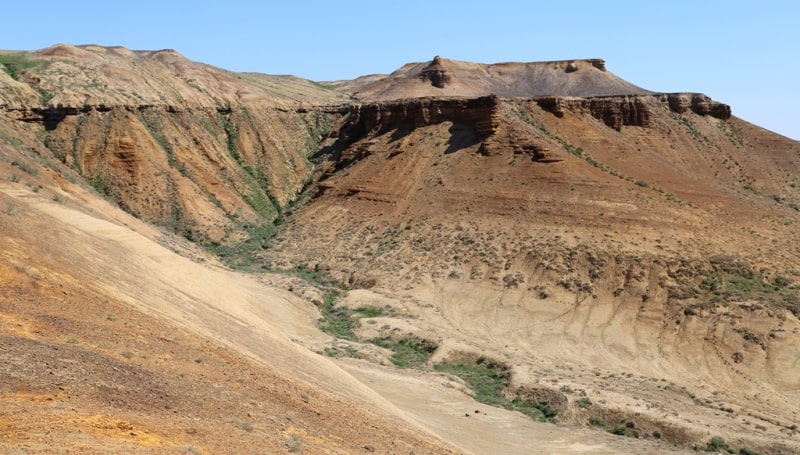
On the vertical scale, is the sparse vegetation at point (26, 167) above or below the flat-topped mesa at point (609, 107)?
below

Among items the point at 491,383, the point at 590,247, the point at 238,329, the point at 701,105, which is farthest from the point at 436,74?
the point at 238,329

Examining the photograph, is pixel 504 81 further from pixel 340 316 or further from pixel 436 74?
pixel 340 316

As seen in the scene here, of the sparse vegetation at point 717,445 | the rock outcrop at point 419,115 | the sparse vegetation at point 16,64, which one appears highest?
the rock outcrop at point 419,115

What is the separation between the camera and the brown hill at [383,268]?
11.5 metres

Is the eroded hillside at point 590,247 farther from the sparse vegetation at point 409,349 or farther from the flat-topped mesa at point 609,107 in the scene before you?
the sparse vegetation at point 409,349

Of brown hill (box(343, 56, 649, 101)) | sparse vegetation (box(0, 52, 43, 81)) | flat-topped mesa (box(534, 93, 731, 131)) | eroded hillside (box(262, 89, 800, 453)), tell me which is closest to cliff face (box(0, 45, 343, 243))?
sparse vegetation (box(0, 52, 43, 81))

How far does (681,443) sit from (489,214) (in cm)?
2229

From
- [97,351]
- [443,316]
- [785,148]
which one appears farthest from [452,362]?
[785,148]

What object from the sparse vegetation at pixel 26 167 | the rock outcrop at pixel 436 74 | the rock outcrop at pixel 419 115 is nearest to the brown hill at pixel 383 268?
the rock outcrop at pixel 419 115

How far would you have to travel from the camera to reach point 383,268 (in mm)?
39812

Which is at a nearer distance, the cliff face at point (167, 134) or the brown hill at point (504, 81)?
the cliff face at point (167, 134)

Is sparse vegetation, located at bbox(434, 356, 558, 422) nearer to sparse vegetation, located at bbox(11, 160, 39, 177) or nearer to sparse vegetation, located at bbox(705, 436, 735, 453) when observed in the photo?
sparse vegetation, located at bbox(705, 436, 735, 453)

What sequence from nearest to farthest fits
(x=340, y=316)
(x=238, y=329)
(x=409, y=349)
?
1. (x=238, y=329)
2. (x=409, y=349)
3. (x=340, y=316)

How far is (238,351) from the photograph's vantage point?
14234 millimetres
